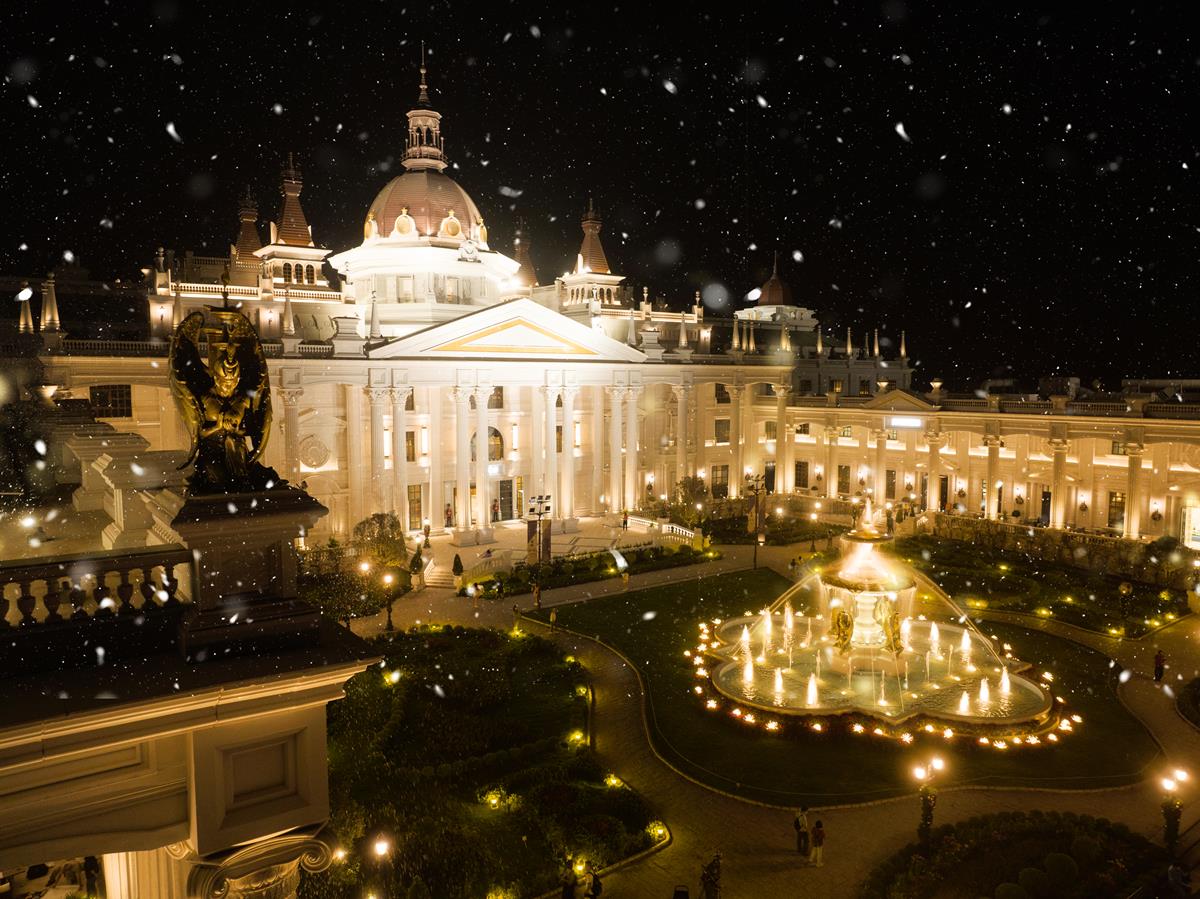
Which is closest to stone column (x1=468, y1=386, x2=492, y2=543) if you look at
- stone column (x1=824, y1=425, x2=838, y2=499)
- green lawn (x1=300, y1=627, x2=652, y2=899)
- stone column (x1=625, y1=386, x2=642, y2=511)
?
stone column (x1=625, y1=386, x2=642, y2=511)

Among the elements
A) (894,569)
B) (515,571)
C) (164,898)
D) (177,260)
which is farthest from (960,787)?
(177,260)

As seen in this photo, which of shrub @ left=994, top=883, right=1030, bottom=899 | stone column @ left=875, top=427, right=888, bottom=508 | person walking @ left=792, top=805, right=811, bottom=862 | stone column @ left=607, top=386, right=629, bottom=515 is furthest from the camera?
stone column @ left=875, top=427, right=888, bottom=508

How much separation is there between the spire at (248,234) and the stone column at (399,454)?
1513 cm

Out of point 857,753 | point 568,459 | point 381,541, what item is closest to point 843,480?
point 568,459

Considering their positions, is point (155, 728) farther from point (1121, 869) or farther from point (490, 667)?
point (490, 667)

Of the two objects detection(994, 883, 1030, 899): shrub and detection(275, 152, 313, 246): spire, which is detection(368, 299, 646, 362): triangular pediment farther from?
detection(994, 883, 1030, 899): shrub

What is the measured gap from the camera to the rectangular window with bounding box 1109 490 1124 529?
139 ft

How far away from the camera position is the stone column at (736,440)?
56469 mm

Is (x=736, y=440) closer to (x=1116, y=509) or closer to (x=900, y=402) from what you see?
(x=900, y=402)

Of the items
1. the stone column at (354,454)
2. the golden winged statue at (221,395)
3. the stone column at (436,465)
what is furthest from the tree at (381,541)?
the golden winged statue at (221,395)

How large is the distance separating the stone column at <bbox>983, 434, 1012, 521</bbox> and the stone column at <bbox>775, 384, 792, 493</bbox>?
14108 mm

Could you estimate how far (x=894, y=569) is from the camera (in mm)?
24703

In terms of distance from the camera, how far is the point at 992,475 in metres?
45.0

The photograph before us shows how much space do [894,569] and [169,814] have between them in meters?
22.2
